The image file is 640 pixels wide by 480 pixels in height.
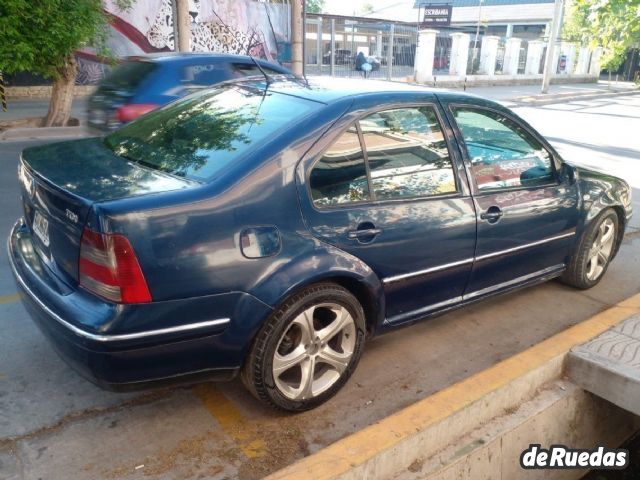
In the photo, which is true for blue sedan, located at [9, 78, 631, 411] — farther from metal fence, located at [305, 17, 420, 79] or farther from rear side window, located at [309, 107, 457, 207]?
metal fence, located at [305, 17, 420, 79]

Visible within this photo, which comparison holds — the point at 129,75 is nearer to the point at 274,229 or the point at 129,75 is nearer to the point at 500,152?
the point at 500,152

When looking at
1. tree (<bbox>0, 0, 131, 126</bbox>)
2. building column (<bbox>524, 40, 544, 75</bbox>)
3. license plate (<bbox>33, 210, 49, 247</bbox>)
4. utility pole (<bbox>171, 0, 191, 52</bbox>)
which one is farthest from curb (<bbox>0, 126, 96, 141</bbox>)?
building column (<bbox>524, 40, 544, 75</bbox>)

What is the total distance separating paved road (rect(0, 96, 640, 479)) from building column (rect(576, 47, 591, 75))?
125 ft

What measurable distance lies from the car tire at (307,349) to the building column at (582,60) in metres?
40.2

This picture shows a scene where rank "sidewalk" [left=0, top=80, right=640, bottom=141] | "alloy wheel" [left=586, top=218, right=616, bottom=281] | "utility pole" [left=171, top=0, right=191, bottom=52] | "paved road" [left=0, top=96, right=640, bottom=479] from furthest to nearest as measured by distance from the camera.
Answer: "utility pole" [left=171, top=0, right=191, bottom=52], "sidewalk" [left=0, top=80, right=640, bottom=141], "alloy wheel" [left=586, top=218, right=616, bottom=281], "paved road" [left=0, top=96, right=640, bottom=479]

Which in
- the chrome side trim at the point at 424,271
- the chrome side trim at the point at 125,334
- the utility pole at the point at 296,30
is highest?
the utility pole at the point at 296,30

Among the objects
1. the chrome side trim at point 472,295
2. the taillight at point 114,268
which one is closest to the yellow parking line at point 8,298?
the taillight at point 114,268

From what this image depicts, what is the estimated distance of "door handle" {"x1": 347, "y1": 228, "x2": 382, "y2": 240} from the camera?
2.84 m

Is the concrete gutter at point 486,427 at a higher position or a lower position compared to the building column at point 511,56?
lower

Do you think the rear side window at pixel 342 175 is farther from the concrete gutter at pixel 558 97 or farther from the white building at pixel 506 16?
the white building at pixel 506 16

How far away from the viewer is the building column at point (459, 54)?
27.0 meters

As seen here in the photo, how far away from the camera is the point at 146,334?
234 centimetres

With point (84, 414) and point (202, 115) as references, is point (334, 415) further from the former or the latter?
point (202, 115)

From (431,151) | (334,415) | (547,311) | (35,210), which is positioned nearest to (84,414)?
(35,210)
